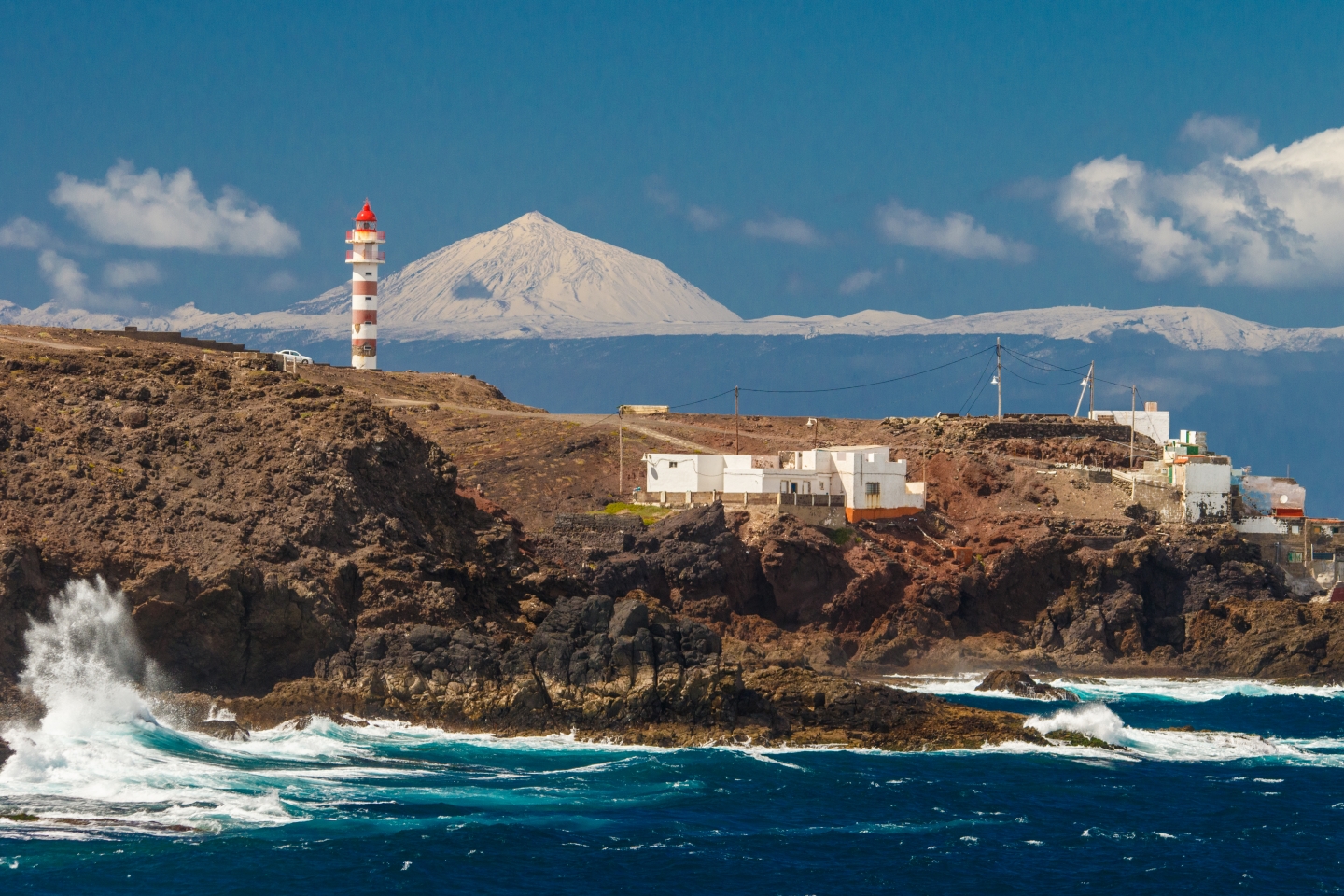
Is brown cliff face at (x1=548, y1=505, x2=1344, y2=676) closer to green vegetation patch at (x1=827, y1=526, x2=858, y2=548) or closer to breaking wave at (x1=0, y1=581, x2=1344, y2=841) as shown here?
green vegetation patch at (x1=827, y1=526, x2=858, y2=548)

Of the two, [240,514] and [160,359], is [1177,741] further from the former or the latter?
[160,359]

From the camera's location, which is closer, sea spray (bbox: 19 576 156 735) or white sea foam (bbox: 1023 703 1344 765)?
sea spray (bbox: 19 576 156 735)

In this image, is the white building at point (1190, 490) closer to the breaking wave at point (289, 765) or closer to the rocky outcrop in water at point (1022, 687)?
the rocky outcrop in water at point (1022, 687)

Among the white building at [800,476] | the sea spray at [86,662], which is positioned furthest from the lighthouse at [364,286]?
the sea spray at [86,662]

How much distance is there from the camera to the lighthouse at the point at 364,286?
124m

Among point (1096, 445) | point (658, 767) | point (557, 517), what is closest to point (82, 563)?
point (658, 767)

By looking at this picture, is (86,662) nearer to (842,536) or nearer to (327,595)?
(327,595)

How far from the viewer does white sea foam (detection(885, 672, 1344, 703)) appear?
70.0 m

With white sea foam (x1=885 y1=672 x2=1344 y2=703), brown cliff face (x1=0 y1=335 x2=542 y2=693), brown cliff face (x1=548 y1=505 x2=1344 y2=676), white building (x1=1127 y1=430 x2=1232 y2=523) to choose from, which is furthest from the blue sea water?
white building (x1=1127 y1=430 x2=1232 y2=523)

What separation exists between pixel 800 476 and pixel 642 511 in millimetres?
7468

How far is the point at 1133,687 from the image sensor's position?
2872 inches

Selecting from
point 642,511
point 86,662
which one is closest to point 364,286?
point 642,511

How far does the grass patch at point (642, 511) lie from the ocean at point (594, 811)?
28.5m

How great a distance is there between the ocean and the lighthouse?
73.5m
